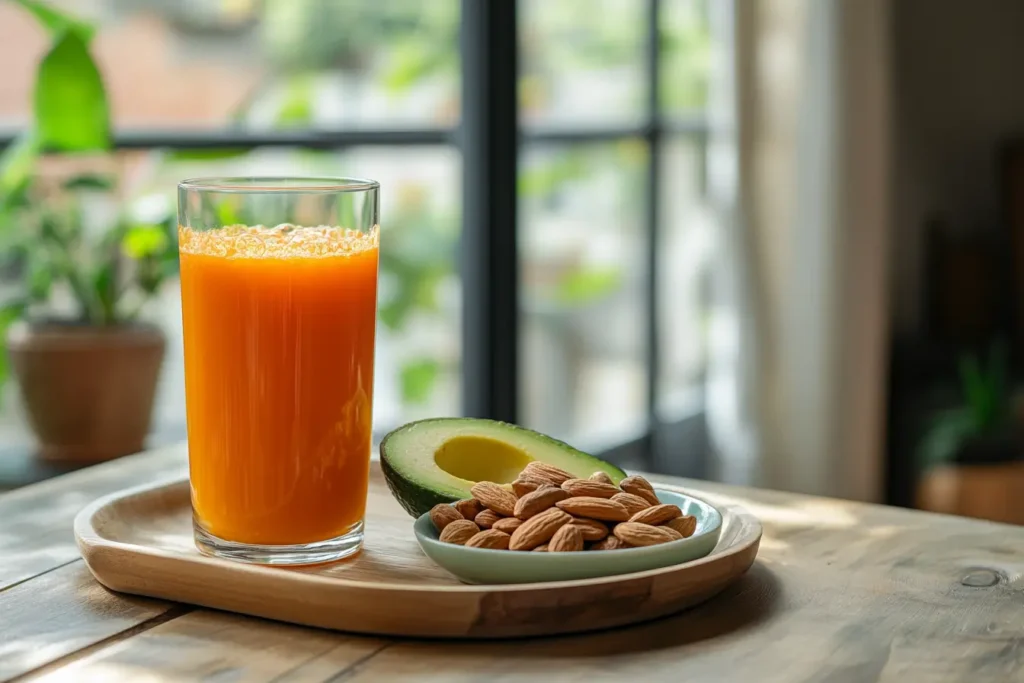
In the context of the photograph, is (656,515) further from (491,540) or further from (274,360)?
(274,360)

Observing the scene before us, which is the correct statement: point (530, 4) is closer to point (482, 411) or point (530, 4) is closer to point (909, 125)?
point (482, 411)

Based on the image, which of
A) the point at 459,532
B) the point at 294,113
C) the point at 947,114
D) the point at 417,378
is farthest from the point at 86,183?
the point at 947,114

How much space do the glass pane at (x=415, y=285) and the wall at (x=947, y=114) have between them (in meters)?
1.48

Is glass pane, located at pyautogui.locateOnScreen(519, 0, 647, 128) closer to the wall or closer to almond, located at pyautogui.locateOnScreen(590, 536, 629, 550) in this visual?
the wall

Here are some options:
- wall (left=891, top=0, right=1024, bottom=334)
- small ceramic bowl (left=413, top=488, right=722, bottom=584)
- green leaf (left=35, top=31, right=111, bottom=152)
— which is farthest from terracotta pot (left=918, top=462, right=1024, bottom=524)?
small ceramic bowl (left=413, top=488, right=722, bottom=584)

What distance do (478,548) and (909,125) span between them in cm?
305

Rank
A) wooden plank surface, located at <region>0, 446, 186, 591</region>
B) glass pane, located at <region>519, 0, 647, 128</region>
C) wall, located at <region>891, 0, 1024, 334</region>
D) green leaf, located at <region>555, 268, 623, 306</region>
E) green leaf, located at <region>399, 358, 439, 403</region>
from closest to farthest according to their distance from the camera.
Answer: wooden plank surface, located at <region>0, 446, 186, 591</region> → green leaf, located at <region>399, 358, 439, 403</region> → glass pane, located at <region>519, 0, 647, 128</region> → green leaf, located at <region>555, 268, 623, 306</region> → wall, located at <region>891, 0, 1024, 334</region>

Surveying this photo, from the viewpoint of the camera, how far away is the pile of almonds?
28.2 inches

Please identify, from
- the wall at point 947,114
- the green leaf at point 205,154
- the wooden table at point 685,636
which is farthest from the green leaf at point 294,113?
the wall at point 947,114

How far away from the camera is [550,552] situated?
695mm

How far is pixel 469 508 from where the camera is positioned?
0.75m

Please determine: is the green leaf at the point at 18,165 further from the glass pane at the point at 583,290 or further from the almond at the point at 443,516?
the almond at the point at 443,516

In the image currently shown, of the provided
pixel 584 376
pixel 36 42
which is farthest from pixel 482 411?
pixel 36 42

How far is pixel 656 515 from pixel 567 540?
0.06m
